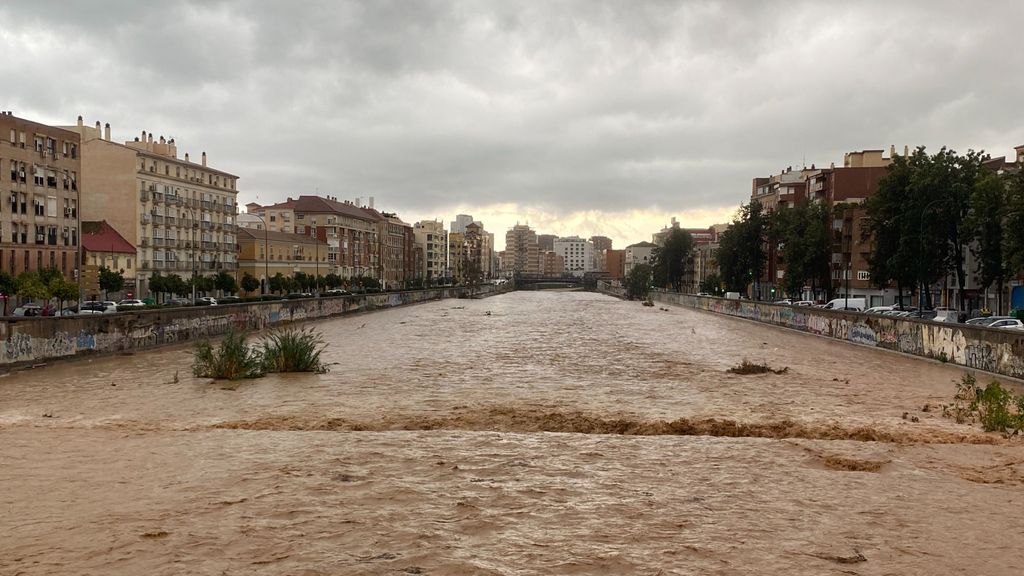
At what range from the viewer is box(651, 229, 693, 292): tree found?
164625 mm

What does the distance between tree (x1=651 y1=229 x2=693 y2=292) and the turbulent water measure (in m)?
138

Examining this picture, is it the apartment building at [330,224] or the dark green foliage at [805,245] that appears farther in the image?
the apartment building at [330,224]

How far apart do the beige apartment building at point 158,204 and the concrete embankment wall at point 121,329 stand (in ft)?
123

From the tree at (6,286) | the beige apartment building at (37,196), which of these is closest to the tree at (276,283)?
the beige apartment building at (37,196)

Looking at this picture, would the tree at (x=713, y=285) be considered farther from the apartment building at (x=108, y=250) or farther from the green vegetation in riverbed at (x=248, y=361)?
the green vegetation in riverbed at (x=248, y=361)

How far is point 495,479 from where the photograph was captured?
535 inches

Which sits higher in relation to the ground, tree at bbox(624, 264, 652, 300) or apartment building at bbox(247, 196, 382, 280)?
apartment building at bbox(247, 196, 382, 280)

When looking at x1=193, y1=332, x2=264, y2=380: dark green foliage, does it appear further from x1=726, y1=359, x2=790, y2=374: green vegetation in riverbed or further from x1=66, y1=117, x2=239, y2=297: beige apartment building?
x1=66, y1=117, x2=239, y2=297: beige apartment building

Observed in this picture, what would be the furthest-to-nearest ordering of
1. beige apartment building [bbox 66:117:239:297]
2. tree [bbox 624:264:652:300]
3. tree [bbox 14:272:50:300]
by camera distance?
tree [bbox 624:264:652:300] → beige apartment building [bbox 66:117:239:297] → tree [bbox 14:272:50:300]

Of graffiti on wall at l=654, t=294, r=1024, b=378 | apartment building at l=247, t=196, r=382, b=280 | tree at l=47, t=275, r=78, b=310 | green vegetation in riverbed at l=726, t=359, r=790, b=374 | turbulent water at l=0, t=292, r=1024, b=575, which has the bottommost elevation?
green vegetation in riverbed at l=726, t=359, r=790, b=374

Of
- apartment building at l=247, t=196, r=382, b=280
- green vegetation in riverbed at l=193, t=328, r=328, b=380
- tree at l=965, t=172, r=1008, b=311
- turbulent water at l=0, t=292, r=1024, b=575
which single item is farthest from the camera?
apartment building at l=247, t=196, r=382, b=280

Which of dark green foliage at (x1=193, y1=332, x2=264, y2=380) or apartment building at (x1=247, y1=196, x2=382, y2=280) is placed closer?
dark green foliage at (x1=193, y1=332, x2=264, y2=380)

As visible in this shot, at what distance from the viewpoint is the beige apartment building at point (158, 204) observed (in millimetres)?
88250

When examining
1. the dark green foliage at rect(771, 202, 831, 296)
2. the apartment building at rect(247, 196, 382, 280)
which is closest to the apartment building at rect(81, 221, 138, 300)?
the apartment building at rect(247, 196, 382, 280)
